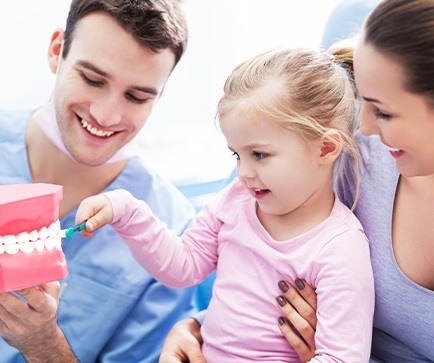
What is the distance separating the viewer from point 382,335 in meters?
1.32

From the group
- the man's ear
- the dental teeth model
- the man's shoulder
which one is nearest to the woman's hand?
the dental teeth model

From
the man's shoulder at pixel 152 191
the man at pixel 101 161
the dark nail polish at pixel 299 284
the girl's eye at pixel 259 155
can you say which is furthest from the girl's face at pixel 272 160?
the man's shoulder at pixel 152 191

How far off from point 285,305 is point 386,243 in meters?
0.21

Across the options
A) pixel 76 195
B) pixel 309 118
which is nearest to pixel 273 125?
pixel 309 118

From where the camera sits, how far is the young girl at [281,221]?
46.1 inches

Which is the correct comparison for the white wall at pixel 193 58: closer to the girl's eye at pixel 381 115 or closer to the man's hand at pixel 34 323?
the man's hand at pixel 34 323

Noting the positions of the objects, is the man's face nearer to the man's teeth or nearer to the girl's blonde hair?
the man's teeth

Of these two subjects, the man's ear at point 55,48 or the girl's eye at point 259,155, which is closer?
the girl's eye at point 259,155

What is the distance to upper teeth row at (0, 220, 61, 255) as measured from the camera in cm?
109

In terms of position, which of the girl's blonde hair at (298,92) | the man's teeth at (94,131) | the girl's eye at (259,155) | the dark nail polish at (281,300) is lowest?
the dark nail polish at (281,300)

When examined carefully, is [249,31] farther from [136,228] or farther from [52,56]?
[136,228]

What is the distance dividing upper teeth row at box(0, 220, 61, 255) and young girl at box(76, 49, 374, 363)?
0.08 metres

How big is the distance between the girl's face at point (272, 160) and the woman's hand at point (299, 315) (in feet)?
0.48

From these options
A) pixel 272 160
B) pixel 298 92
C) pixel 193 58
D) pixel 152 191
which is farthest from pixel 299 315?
pixel 193 58
